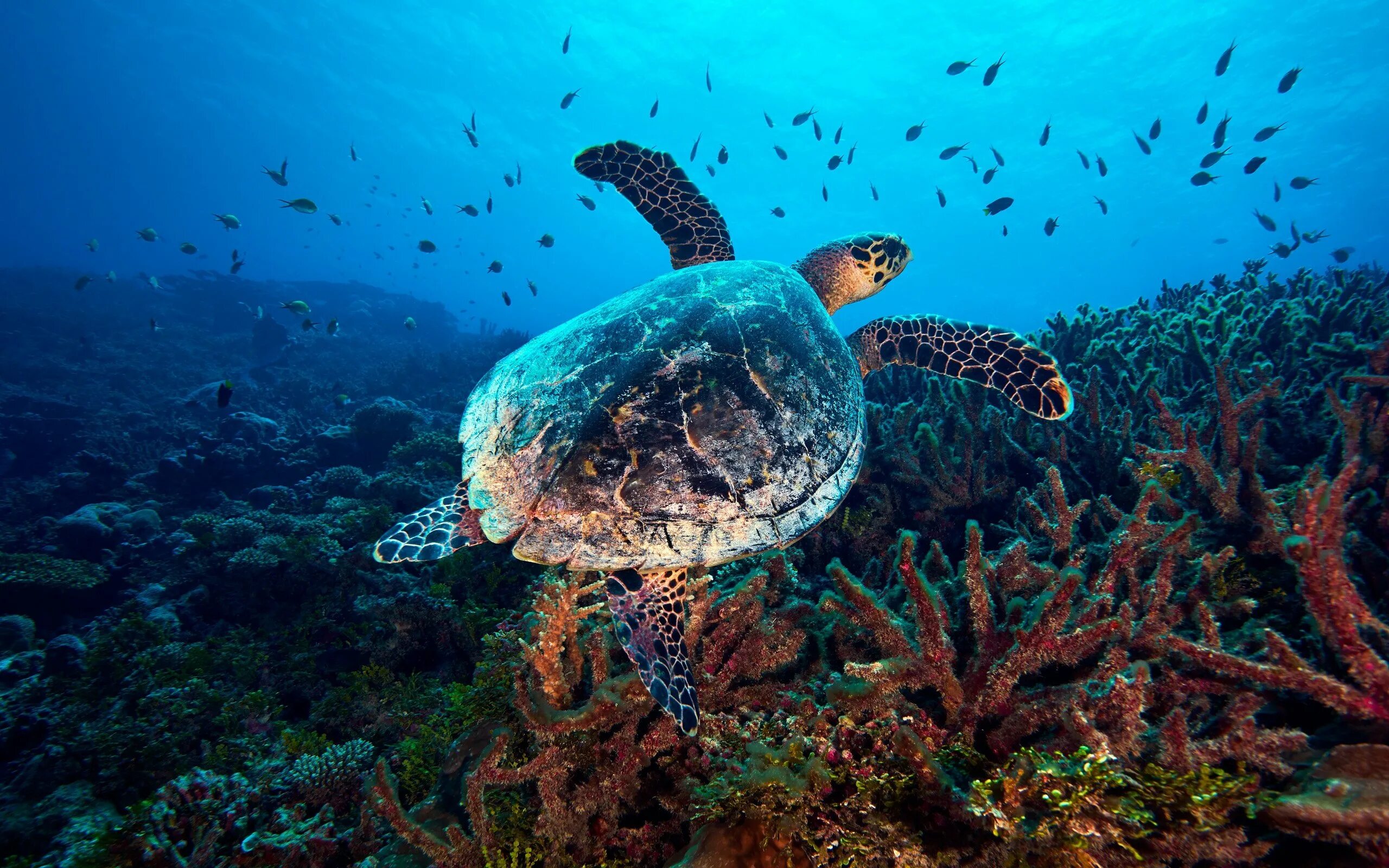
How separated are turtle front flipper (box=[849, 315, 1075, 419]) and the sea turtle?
0.02 meters

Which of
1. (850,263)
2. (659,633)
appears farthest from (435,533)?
(850,263)

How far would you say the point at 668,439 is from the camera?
2.86 metres

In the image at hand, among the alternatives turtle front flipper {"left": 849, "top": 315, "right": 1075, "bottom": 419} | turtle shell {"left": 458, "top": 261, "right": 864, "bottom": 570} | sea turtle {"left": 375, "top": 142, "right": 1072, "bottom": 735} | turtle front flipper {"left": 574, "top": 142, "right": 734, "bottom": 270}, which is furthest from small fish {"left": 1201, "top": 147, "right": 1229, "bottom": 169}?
turtle shell {"left": 458, "top": 261, "right": 864, "bottom": 570}

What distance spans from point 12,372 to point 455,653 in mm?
21937

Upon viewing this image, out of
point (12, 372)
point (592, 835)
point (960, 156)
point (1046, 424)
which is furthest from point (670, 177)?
point (960, 156)

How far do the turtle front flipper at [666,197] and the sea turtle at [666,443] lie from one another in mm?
2534

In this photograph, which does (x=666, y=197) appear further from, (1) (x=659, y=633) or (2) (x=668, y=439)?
(1) (x=659, y=633)

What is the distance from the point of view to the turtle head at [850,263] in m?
5.61

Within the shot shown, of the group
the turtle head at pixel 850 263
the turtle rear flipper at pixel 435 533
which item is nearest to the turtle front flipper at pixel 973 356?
the turtle head at pixel 850 263

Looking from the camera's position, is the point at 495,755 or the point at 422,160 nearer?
the point at 495,755

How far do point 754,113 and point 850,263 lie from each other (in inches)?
2125

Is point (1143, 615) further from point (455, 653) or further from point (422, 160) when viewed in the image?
point (422, 160)

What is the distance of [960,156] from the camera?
50250 millimetres

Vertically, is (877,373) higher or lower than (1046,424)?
higher
